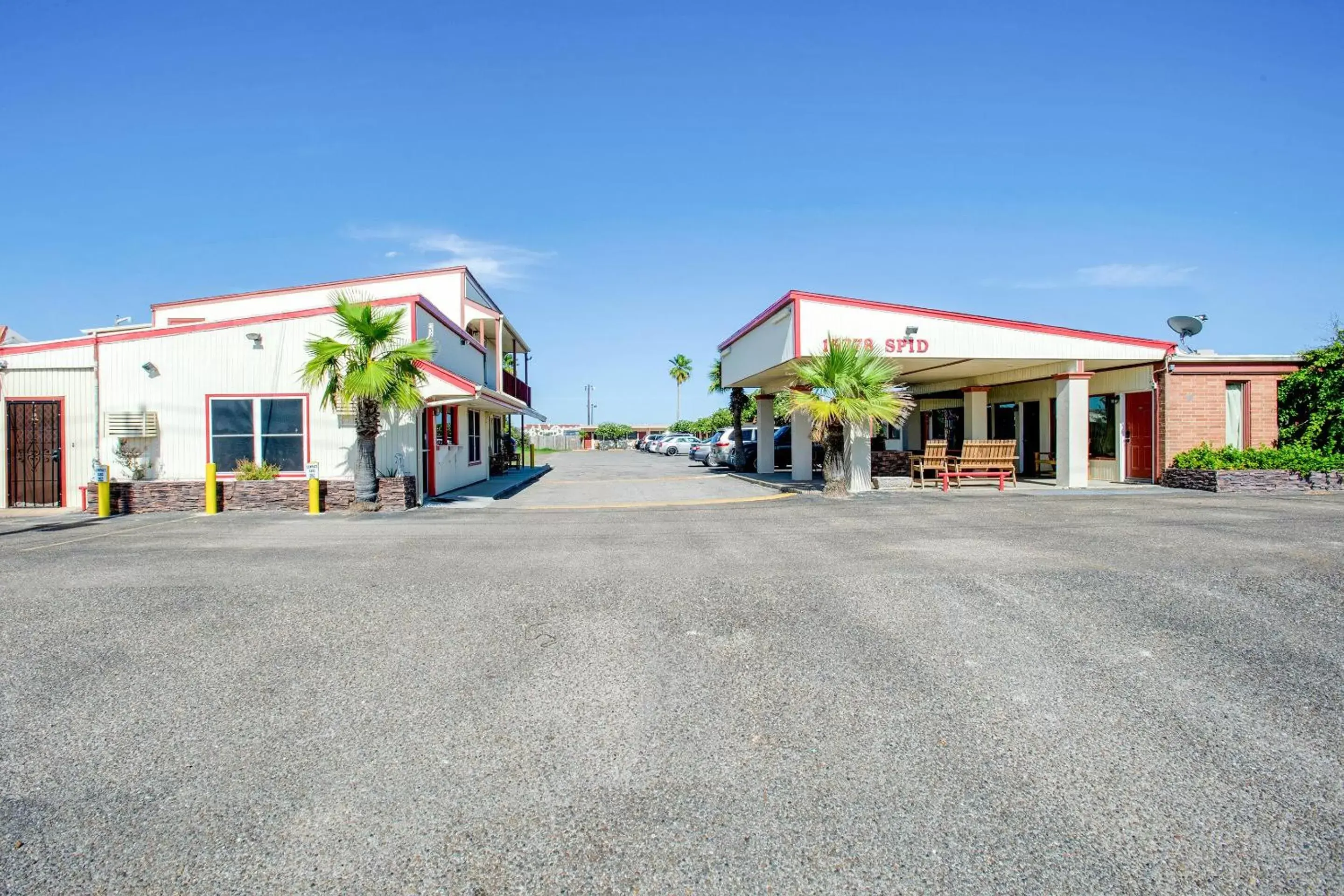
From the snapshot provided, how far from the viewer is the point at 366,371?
13.5 meters

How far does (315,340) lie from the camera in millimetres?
15297

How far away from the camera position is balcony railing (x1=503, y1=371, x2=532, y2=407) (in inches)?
1176

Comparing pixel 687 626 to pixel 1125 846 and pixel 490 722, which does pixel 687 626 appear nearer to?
pixel 490 722

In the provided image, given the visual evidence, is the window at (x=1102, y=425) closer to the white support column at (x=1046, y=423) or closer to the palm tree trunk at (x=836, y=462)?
the white support column at (x=1046, y=423)

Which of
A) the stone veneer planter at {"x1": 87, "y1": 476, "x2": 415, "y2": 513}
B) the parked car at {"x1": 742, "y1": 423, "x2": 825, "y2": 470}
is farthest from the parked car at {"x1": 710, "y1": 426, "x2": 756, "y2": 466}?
the stone veneer planter at {"x1": 87, "y1": 476, "x2": 415, "y2": 513}

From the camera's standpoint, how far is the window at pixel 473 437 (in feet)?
70.3

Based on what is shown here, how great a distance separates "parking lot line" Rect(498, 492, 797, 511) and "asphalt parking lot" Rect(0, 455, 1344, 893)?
6.87 metres

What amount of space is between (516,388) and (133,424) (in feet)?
54.8

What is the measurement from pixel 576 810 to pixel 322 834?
0.98 meters

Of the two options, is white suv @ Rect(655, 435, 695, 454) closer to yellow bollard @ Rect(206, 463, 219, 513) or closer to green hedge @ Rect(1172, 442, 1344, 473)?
green hedge @ Rect(1172, 442, 1344, 473)

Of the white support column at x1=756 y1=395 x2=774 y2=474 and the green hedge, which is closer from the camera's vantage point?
the green hedge

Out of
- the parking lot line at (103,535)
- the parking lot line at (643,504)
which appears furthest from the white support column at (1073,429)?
the parking lot line at (103,535)

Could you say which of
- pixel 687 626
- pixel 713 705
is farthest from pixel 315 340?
pixel 713 705

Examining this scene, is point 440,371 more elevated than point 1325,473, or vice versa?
point 440,371
